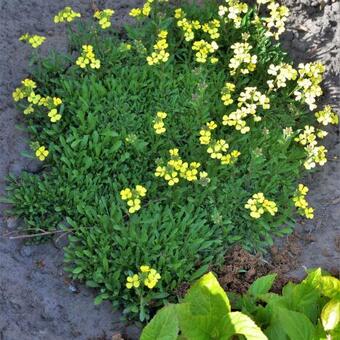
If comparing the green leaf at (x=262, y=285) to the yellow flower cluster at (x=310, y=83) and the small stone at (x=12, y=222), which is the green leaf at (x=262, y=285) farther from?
the small stone at (x=12, y=222)

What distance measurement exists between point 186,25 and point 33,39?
1.03 m

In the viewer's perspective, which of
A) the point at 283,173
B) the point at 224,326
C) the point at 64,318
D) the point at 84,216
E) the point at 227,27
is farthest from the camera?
the point at 227,27

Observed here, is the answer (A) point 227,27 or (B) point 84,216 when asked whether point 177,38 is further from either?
(B) point 84,216

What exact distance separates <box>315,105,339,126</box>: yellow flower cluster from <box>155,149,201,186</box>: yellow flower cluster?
2.92 feet

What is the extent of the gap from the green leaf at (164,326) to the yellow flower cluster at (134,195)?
0.85m

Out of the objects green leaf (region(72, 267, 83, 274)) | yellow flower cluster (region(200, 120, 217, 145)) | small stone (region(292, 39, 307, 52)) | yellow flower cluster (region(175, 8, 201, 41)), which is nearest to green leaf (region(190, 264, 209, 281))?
green leaf (region(72, 267, 83, 274))

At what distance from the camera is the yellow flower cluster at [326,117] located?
4.01 meters

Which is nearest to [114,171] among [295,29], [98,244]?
[98,244]

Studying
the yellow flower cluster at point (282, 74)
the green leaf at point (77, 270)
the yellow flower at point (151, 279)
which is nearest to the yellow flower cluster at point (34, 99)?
the green leaf at point (77, 270)

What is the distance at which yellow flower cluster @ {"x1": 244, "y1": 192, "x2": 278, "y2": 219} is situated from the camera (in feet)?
11.9

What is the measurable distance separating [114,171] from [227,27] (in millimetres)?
1416

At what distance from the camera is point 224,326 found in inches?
113

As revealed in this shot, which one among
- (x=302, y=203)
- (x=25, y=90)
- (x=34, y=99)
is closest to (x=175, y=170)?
(x=302, y=203)

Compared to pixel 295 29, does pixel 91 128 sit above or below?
below
